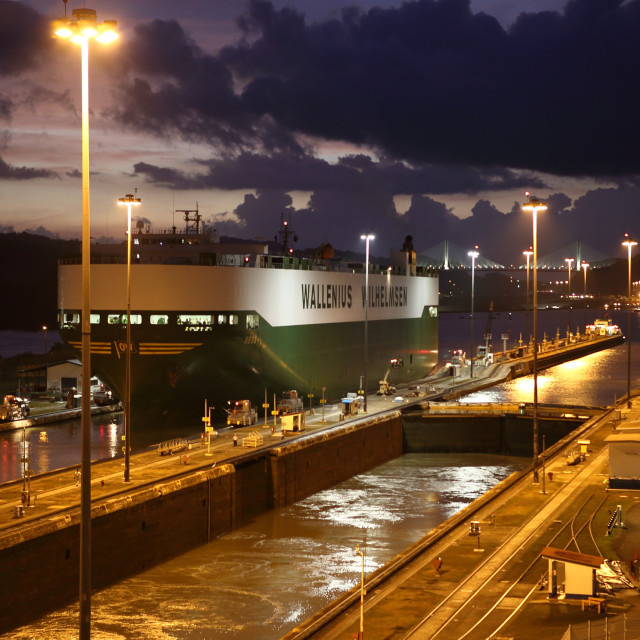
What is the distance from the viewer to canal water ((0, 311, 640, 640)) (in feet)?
72.7

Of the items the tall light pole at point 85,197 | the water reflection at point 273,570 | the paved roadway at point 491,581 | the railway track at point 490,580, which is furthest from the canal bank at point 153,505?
the tall light pole at point 85,197

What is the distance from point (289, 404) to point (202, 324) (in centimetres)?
556

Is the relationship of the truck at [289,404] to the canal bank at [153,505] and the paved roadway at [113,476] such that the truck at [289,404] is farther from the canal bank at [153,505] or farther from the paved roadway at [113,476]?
the canal bank at [153,505]

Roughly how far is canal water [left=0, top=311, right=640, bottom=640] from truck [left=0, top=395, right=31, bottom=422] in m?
5.42

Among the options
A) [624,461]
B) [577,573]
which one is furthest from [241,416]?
[577,573]

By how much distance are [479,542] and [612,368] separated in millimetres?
86490

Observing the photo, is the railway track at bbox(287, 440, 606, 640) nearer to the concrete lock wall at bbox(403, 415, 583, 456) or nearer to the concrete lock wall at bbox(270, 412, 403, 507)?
the concrete lock wall at bbox(270, 412, 403, 507)

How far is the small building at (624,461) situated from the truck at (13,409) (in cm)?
3439

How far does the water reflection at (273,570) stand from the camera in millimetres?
22094

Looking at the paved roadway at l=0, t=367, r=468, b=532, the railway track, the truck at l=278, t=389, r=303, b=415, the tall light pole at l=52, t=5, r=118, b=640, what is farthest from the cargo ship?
the tall light pole at l=52, t=5, r=118, b=640

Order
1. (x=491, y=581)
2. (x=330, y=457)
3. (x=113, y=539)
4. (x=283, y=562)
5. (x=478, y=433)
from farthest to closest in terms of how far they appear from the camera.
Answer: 1. (x=478, y=433)
2. (x=330, y=457)
3. (x=283, y=562)
4. (x=113, y=539)
5. (x=491, y=581)

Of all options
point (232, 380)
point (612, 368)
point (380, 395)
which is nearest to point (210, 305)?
point (232, 380)

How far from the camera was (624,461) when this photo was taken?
90.6ft

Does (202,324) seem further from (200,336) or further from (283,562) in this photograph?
(283,562)
